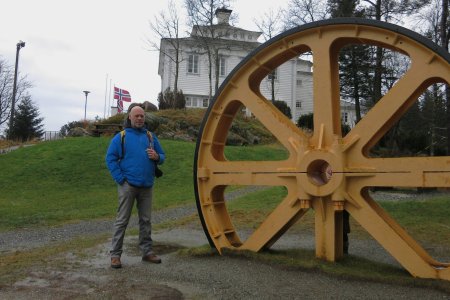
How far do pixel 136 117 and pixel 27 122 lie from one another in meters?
52.3

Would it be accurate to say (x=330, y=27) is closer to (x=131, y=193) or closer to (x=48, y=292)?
(x=131, y=193)

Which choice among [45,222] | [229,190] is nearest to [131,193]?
[45,222]

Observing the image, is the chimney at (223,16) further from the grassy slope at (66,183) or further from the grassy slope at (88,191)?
the grassy slope at (66,183)

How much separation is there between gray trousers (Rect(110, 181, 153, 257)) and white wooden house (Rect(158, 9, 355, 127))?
3900 centimetres

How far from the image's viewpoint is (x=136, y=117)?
244 inches

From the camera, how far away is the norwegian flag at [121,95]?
1766 inches

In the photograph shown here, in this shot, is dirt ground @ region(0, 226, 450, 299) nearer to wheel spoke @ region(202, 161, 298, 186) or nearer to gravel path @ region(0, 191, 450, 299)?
gravel path @ region(0, 191, 450, 299)

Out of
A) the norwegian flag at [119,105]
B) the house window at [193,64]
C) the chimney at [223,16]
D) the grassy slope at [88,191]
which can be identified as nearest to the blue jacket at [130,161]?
the grassy slope at [88,191]

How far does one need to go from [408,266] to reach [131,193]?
3.39 meters

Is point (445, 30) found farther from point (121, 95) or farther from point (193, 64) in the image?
point (121, 95)

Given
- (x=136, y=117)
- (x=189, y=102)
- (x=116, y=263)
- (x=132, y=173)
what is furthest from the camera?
(x=189, y=102)

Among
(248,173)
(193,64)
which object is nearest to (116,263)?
(248,173)

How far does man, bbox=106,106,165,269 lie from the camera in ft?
19.7

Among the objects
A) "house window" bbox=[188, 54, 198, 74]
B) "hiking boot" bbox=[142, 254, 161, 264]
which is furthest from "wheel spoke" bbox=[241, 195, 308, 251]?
"house window" bbox=[188, 54, 198, 74]
